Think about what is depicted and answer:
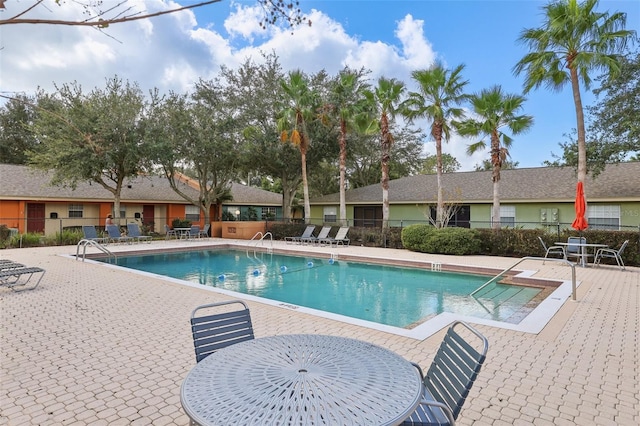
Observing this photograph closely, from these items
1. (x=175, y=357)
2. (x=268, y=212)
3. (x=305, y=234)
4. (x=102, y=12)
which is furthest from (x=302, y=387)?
(x=268, y=212)

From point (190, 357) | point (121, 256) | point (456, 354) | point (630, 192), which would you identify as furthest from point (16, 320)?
point (630, 192)

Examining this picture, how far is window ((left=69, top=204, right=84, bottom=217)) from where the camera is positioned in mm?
21562

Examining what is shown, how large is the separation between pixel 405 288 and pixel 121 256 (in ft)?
37.9

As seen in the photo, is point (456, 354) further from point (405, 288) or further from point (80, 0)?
point (405, 288)

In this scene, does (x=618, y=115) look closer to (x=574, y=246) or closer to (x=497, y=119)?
(x=497, y=119)

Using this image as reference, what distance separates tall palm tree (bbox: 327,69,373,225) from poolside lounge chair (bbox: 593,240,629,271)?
1062cm

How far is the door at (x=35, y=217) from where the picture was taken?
19.8 meters

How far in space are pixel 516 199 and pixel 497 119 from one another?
220 inches

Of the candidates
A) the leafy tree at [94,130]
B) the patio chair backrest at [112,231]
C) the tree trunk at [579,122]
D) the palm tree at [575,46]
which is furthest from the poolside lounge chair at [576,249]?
the leafy tree at [94,130]

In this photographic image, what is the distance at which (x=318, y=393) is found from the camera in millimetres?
1938

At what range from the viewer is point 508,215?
62.2ft

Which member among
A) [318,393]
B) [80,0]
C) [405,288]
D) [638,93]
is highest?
[638,93]

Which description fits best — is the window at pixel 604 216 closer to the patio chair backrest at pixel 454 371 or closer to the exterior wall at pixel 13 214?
the patio chair backrest at pixel 454 371

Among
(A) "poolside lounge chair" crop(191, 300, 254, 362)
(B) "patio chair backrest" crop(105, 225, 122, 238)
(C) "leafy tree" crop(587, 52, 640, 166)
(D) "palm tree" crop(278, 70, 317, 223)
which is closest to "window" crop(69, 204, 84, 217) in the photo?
(B) "patio chair backrest" crop(105, 225, 122, 238)
